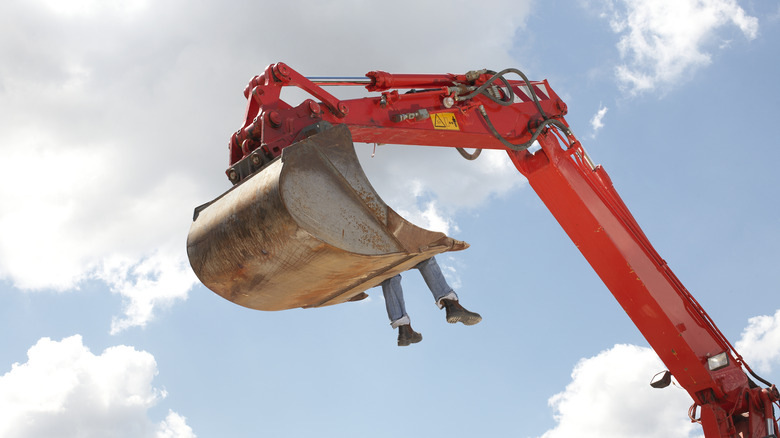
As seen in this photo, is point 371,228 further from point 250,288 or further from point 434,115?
point 434,115

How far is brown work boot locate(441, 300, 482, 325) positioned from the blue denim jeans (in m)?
0.05

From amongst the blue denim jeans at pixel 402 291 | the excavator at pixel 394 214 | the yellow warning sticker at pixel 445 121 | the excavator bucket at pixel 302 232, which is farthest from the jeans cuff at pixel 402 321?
the yellow warning sticker at pixel 445 121

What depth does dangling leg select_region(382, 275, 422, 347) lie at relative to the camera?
700 centimetres

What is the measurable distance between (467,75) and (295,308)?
2899mm

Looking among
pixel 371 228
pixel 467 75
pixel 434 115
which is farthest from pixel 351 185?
pixel 467 75

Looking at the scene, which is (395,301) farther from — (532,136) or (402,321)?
(532,136)

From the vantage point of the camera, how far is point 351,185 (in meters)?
5.75

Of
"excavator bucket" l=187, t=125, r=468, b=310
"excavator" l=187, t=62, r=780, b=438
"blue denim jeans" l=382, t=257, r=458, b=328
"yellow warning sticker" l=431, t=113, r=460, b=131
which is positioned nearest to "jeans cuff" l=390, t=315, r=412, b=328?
"blue denim jeans" l=382, t=257, r=458, b=328

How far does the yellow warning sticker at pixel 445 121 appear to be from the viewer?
24.3ft

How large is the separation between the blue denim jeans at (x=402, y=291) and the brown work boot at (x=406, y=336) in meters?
0.07

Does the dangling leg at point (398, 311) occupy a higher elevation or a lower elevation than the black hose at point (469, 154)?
lower

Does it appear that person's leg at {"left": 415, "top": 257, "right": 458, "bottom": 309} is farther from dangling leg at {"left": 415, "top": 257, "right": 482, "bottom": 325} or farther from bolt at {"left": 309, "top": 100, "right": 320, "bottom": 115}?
bolt at {"left": 309, "top": 100, "right": 320, "bottom": 115}

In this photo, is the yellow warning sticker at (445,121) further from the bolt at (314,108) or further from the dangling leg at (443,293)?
the bolt at (314,108)

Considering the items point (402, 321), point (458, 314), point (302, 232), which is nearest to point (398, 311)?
point (402, 321)
